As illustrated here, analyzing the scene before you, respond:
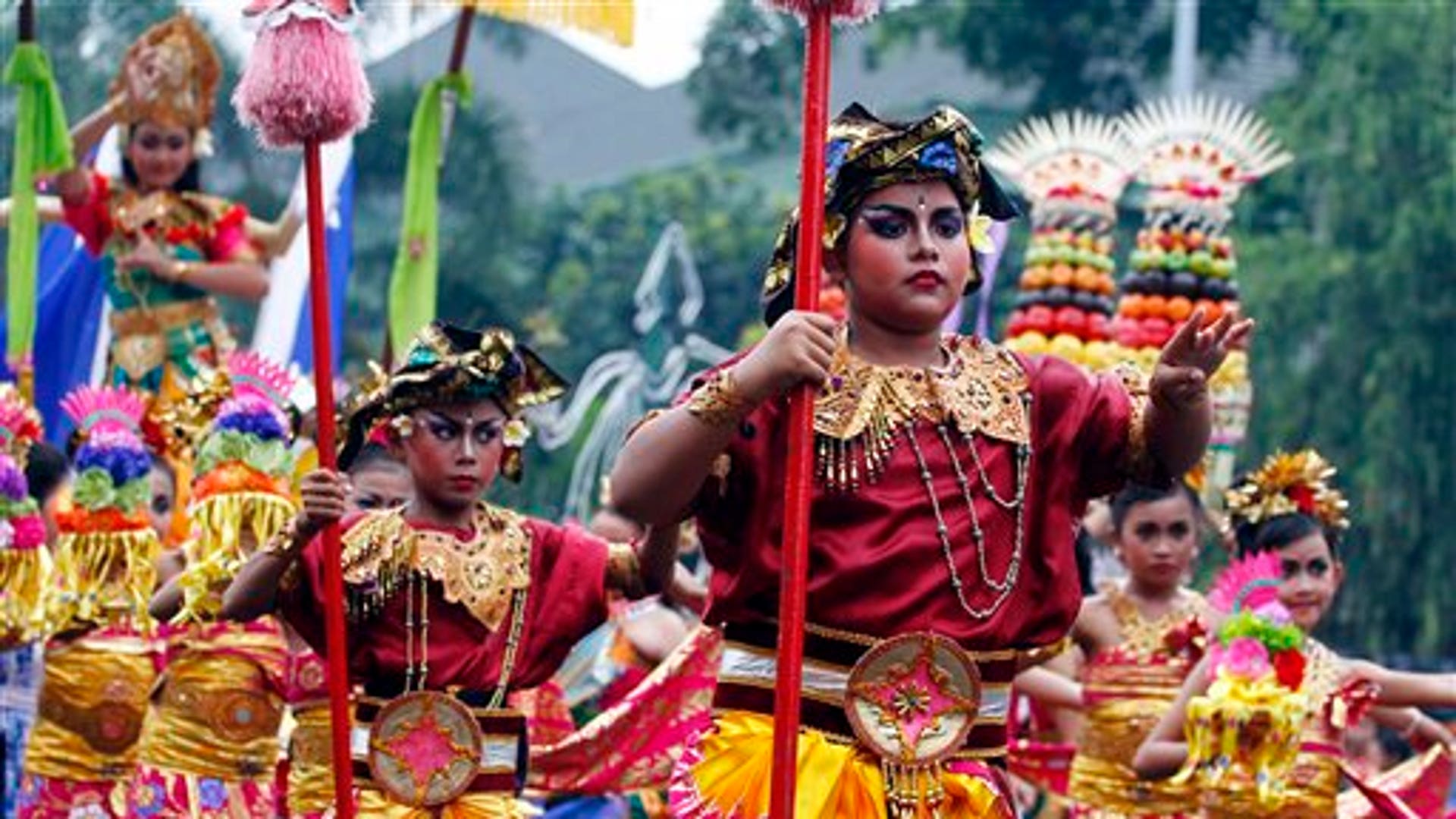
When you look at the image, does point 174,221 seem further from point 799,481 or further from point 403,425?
point 799,481

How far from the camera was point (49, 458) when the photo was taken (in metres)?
11.3

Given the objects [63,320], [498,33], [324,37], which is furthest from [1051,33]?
[324,37]

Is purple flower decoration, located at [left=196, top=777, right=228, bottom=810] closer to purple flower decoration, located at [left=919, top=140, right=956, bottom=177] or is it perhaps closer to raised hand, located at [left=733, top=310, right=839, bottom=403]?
purple flower decoration, located at [left=919, top=140, right=956, bottom=177]

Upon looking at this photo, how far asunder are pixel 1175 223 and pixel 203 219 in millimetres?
3627

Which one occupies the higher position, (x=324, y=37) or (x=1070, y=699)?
(x=324, y=37)

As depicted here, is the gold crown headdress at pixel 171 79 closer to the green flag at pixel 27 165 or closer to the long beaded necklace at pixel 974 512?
the green flag at pixel 27 165

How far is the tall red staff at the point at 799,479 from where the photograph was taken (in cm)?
607

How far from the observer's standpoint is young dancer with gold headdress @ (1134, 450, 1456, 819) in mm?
9305

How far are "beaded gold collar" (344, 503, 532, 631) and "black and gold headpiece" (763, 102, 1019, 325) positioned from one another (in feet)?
5.96

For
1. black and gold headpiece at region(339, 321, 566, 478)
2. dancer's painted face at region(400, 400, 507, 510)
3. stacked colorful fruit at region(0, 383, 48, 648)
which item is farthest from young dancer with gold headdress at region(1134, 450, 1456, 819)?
stacked colorful fruit at region(0, 383, 48, 648)

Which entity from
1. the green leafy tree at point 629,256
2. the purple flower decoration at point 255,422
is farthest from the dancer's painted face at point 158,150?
the green leafy tree at point 629,256

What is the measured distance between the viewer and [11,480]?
1012 centimetres

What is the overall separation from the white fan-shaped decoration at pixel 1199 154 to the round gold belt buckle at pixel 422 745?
4.68m

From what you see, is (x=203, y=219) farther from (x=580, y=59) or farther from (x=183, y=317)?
(x=580, y=59)
